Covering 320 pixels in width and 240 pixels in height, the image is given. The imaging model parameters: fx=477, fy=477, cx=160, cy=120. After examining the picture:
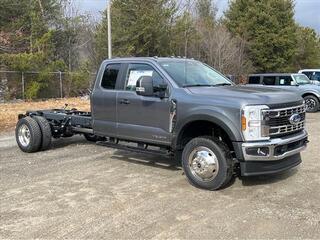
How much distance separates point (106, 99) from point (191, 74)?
1.66 meters

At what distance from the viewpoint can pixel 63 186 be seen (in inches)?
288

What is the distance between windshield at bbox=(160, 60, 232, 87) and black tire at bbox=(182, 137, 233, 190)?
1109mm

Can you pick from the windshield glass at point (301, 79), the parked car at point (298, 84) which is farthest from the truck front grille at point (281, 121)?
Result: the windshield glass at point (301, 79)

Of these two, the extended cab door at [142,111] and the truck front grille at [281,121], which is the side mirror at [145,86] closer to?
the extended cab door at [142,111]

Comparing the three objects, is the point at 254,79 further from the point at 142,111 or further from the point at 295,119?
the point at 295,119

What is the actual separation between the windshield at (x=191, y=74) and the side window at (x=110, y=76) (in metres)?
1.06

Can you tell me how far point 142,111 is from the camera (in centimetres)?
802

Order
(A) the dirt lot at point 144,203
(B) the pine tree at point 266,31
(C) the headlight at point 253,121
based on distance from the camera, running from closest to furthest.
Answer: (A) the dirt lot at point 144,203 → (C) the headlight at point 253,121 → (B) the pine tree at point 266,31

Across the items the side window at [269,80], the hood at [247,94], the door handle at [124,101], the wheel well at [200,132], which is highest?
the side window at [269,80]

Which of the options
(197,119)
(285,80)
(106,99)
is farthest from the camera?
(285,80)

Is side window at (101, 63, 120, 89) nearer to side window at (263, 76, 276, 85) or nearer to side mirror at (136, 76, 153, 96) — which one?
side mirror at (136, 76, 153, 96)

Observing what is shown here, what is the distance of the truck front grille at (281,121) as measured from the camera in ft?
21.8

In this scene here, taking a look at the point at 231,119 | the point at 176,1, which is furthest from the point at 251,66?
the point at 231,119

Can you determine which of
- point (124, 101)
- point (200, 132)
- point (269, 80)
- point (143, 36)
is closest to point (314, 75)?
point (269, 80)
